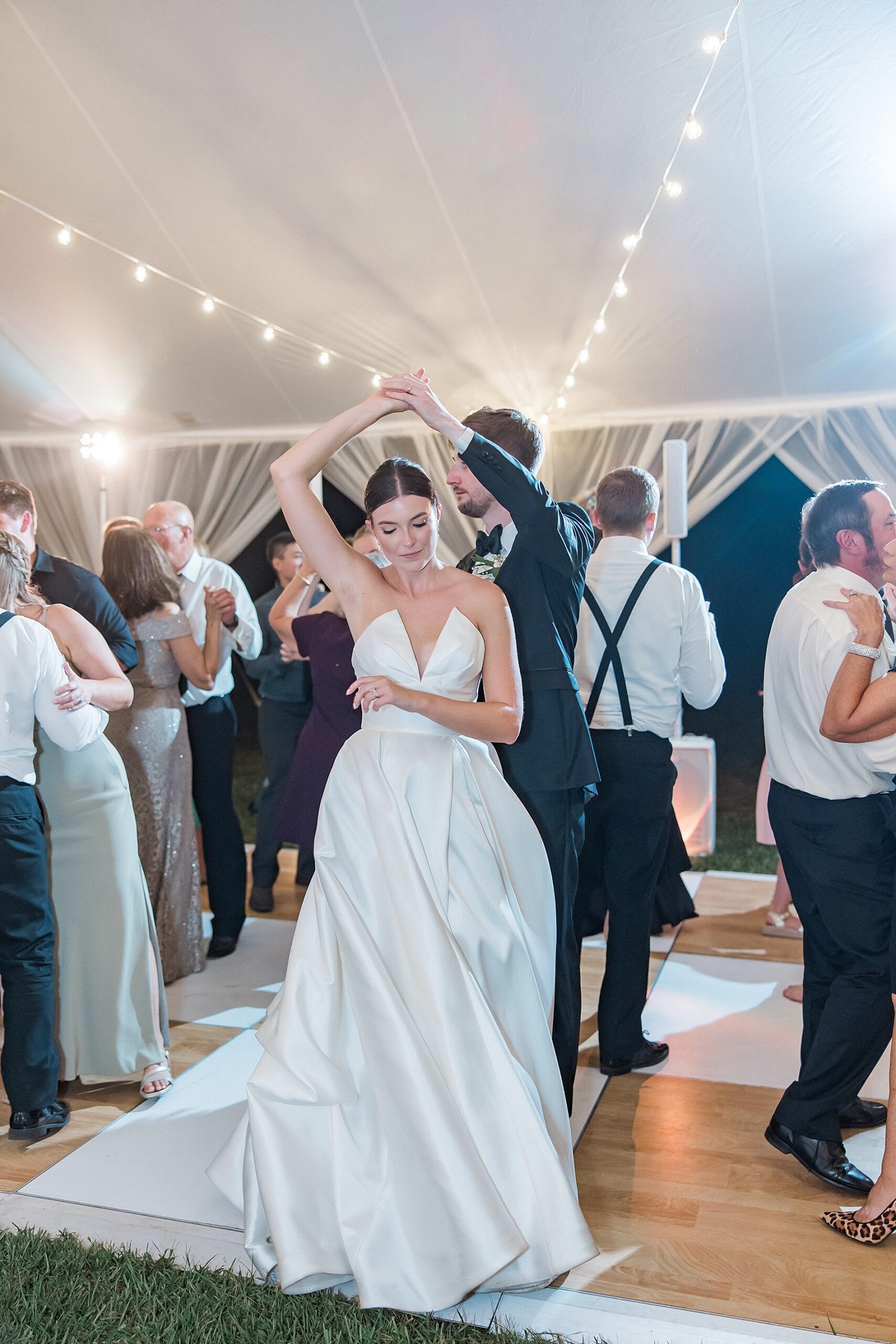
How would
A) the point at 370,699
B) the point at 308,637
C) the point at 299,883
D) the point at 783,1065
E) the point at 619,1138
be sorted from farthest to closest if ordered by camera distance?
the point at 299,883 → the point at 308,637 → the point at 783,1065 → the point at 619,1138 → the point at 370,699

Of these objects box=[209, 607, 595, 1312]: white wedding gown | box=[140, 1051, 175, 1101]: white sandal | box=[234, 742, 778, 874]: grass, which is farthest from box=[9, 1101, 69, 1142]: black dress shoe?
box=[234, 742, 778, 874]: grass

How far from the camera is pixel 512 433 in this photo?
2.38 m

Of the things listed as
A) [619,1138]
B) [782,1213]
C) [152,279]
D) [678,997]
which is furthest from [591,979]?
[152,279]

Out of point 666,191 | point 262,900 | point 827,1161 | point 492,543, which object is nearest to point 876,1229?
point 827,1161

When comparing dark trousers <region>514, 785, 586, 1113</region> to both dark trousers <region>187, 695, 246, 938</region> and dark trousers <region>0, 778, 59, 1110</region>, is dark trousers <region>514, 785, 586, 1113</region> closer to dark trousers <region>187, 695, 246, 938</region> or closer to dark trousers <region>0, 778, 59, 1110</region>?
dark trousers <region>0, 778, 59, 1110</region>

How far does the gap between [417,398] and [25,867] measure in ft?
5.01

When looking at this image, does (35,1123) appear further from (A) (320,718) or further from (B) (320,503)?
(B) (320,503)

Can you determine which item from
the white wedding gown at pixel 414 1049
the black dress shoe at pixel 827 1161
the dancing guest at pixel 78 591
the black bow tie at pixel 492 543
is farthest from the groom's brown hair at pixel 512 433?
the black dress shoe at pixel 827 1161

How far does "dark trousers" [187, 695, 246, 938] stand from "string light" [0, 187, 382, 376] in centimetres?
233

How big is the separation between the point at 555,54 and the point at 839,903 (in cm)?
368

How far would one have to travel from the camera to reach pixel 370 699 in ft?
6.32

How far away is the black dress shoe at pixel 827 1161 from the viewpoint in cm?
234

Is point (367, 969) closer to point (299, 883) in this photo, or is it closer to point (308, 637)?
point (308, 637)

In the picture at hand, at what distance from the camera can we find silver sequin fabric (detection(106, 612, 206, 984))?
3664 mm
